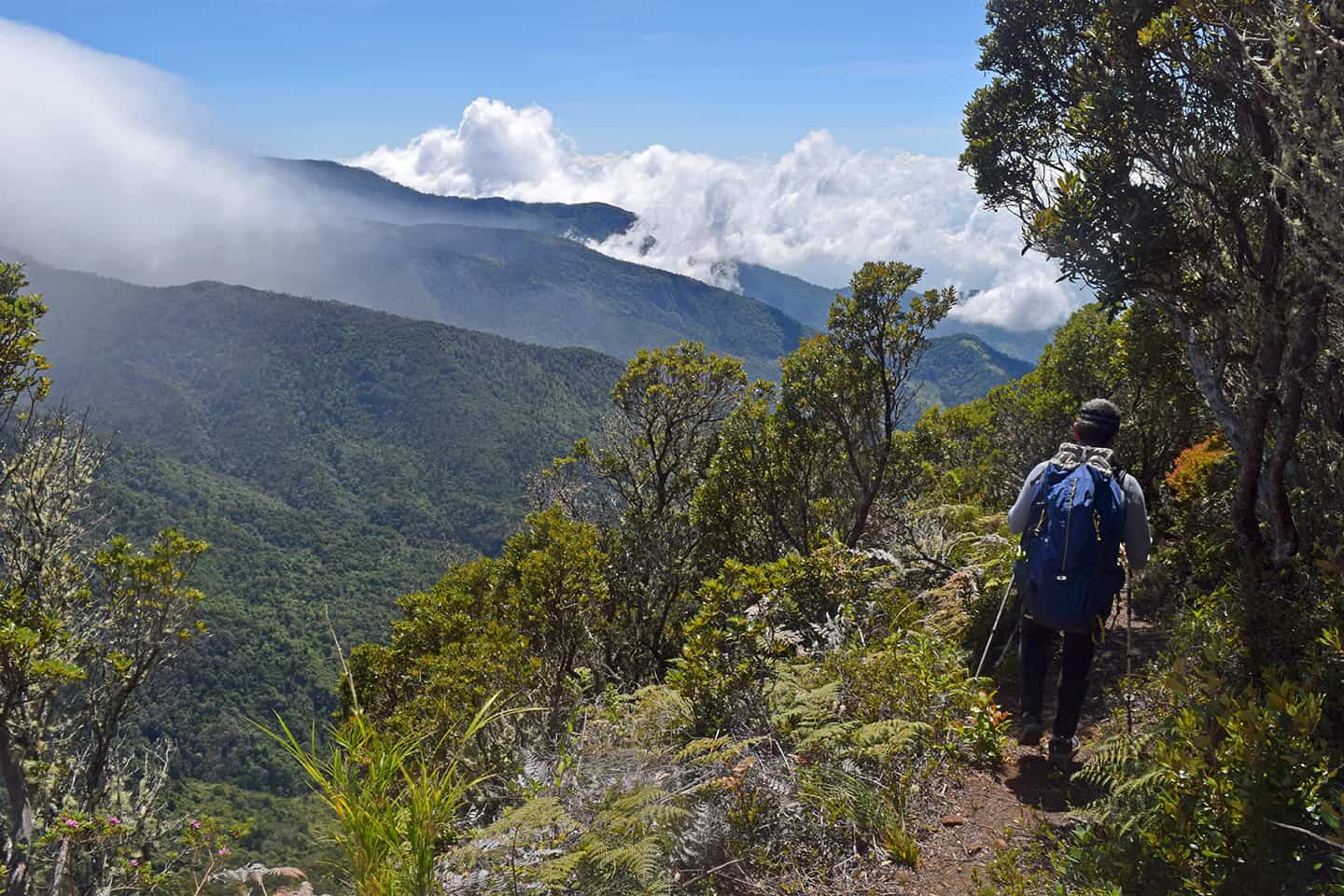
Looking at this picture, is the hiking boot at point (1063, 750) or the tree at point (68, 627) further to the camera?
the tree at point (68, 627)

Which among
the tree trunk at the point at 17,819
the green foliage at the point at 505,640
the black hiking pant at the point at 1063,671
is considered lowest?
the tree trunk at the point at 17,819

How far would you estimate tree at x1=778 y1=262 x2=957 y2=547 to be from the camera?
413 inches

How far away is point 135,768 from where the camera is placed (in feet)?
49.7

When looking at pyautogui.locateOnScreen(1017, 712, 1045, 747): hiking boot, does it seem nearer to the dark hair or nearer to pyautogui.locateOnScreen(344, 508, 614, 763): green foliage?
the dark hair

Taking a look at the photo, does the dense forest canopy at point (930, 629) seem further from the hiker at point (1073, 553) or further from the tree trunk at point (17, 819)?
Result: the hiker at point (1073, 553)

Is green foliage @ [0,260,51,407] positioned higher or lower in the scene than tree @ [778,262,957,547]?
lower

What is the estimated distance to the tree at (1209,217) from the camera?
13.1 feet

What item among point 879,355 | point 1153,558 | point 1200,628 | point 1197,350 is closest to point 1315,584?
point 1200,628

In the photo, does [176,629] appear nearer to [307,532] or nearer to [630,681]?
[630,681]

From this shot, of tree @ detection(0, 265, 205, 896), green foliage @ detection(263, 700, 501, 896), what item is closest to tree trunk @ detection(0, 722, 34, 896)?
tree @ detection(0, 265, 205, 896)

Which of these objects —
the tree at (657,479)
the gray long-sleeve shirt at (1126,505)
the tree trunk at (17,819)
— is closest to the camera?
the gray long-sleeve shirt at (1126,505)

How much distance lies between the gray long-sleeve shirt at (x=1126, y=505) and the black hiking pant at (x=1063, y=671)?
20.9 inches

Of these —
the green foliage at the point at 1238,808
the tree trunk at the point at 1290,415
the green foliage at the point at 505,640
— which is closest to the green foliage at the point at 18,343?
the green foliage at the point at 505,640

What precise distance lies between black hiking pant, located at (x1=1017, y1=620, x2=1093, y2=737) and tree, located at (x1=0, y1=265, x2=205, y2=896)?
10727 mm
